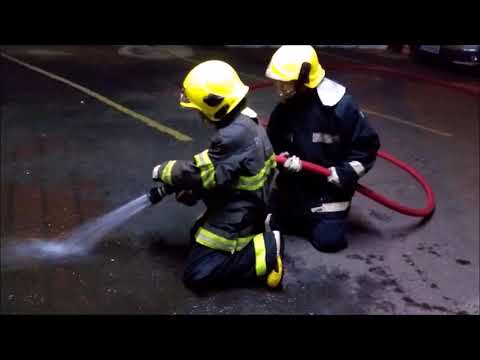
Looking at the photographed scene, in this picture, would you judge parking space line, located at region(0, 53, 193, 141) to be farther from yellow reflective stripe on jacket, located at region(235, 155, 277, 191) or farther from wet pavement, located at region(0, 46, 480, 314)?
yellow reflective stripe on jacket, located at region(235, 155, 277, 191)

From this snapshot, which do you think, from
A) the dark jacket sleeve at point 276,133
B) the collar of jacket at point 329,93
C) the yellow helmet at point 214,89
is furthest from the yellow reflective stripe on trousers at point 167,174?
the collar of jacket at point 329,93

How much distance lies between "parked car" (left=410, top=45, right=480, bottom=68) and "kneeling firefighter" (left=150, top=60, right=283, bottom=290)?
641cm

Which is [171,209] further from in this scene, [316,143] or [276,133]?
[316,143]

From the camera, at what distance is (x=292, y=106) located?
3.71 metres

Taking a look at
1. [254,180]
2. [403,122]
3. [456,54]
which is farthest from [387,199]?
[456,54]

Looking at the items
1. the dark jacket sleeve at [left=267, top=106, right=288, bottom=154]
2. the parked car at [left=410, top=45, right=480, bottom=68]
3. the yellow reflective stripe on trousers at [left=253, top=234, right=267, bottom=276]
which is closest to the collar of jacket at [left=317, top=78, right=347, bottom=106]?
the dark jacket sleeve at [left=267, top=106, right=288, bottom=154]

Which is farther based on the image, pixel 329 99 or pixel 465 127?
pixel 465 127

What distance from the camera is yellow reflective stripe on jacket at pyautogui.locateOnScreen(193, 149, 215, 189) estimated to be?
10.1ft

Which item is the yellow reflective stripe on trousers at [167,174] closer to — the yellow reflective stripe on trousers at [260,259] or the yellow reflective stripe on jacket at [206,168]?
the yellow reflective stripe on jacket at [206,168]

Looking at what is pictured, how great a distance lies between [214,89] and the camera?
3.00 meters

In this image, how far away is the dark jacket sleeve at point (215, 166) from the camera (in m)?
3.07

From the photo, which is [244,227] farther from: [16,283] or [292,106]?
[16,283]

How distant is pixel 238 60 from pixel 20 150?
4.85m
